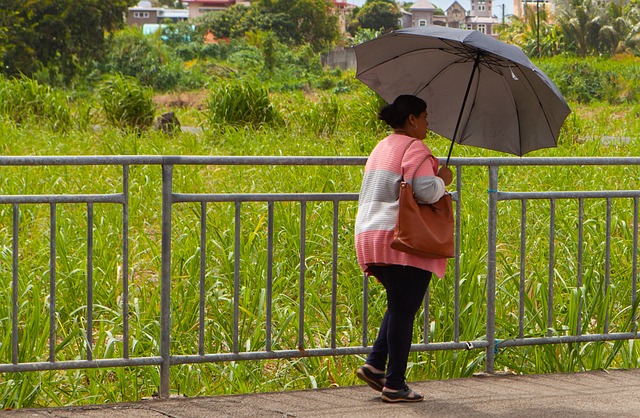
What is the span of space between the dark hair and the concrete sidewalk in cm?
127

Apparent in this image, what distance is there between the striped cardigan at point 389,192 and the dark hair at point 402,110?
0.24ft

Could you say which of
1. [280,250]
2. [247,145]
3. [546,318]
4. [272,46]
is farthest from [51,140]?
[272,46]

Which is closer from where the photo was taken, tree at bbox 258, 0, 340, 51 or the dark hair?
the dark hair

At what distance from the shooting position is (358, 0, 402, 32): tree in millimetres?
110931

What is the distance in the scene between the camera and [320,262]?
23.7 feet

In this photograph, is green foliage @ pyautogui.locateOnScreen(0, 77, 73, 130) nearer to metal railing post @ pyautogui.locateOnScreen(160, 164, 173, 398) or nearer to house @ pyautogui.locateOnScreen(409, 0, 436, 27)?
metal railing post @ pyautogui.locateOnScreen(160, 164, 173, 398)

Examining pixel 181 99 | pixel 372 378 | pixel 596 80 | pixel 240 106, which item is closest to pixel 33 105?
pixel 240 106

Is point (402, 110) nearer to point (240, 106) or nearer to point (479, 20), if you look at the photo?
point (240, 106)

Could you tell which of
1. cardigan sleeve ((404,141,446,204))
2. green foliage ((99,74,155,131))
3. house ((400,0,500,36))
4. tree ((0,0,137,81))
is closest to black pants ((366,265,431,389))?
cardigan sleeve ((404,141,446,204))

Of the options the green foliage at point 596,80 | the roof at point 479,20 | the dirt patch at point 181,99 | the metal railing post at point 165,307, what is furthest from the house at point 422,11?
the metal railing post at point 165,307

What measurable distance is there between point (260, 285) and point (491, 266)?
5.19ft

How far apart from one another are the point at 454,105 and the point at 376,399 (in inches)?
57.0

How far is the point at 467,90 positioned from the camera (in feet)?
15.0

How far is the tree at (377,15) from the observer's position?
11093 centimetres
